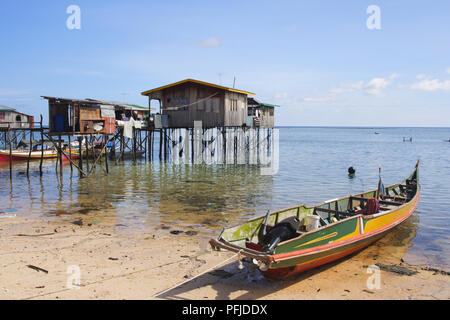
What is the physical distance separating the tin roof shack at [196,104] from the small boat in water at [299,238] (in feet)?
53.6

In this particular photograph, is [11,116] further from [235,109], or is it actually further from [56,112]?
[235,109]

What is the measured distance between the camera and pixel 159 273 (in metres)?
7.47

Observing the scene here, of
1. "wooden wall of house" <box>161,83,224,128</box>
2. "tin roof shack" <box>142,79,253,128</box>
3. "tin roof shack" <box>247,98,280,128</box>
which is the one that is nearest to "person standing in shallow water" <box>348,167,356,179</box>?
"tin roof shack" <box>142,79,253,128</box>

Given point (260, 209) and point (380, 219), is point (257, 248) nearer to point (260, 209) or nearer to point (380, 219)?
point (380, 219)

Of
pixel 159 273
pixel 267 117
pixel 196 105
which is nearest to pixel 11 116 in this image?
pixel 196 105

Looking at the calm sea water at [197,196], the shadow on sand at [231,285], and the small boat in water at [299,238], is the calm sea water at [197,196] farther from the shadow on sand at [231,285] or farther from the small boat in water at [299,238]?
the shadow on sand at [231,285]

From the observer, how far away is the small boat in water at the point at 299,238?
6.65 meters

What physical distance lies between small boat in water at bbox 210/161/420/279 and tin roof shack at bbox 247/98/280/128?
21.9 m

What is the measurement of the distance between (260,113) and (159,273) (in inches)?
1120

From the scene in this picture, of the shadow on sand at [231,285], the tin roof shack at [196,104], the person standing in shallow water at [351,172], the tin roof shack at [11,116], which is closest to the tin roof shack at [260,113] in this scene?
the tin roof shack at [196,104]

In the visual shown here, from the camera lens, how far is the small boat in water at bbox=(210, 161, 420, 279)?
6.65 metres
